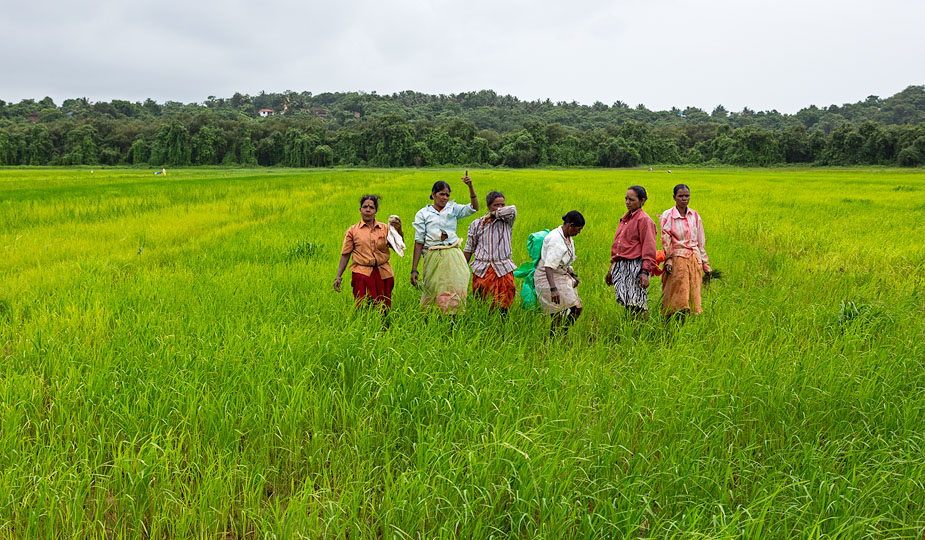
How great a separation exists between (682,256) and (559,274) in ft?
4.13

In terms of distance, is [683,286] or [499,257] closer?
[499,257]

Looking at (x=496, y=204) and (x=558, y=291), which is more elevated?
(x=496, y=204)

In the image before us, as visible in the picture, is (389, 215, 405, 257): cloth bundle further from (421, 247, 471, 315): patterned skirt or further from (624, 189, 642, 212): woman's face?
(624, 189, 642, 212): woman's face

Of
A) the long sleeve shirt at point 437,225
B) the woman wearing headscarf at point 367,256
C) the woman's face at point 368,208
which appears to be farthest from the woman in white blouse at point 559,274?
the woman's face at point 368,208

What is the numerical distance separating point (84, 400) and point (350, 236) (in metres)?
2.23

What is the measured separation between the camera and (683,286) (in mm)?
4637

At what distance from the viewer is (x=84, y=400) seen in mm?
2818

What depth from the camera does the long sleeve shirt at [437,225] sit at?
171 inches

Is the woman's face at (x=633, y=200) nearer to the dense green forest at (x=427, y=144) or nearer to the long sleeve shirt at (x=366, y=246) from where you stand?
the long sleeve shirt at (x=366, y=246)

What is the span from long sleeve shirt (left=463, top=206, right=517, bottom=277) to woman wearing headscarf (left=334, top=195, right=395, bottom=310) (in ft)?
2.57

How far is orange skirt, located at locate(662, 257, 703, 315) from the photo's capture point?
4.61m

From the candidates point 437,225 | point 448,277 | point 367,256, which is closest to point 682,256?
point 448,277

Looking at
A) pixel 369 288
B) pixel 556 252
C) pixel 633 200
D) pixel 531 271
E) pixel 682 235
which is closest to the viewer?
pixel 556 252

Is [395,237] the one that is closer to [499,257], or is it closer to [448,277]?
[448,277]
